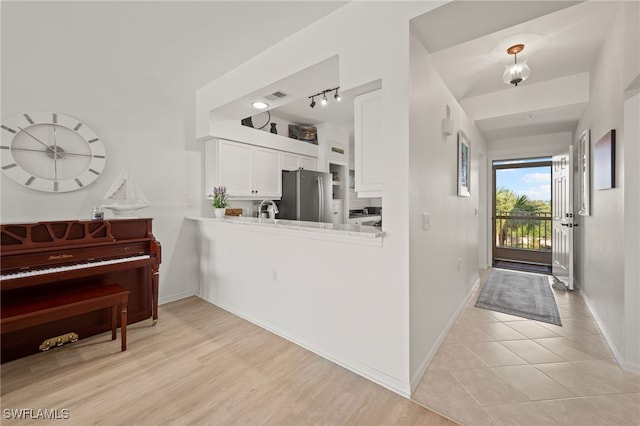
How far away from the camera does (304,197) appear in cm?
450

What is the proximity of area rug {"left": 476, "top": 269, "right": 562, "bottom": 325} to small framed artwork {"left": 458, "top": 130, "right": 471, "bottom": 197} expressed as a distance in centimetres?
138

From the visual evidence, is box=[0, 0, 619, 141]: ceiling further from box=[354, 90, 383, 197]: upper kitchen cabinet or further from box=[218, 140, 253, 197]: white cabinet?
box=[218, 140, 253, 197]: white cabinet

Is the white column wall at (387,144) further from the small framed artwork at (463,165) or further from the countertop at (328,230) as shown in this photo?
the small framed artwork at (463,165)

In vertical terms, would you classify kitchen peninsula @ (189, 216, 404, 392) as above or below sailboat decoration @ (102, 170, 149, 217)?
below

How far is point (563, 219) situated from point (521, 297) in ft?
4.58

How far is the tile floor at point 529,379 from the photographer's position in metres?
1.65

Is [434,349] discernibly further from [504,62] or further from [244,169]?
[244,169]

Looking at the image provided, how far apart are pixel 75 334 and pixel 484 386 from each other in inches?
125

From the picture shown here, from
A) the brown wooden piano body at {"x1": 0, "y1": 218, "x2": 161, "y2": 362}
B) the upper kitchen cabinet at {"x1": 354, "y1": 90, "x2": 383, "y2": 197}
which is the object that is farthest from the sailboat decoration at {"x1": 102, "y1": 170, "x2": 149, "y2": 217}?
the upper kitchen cabinet at {"x1": 354, "y1": 90, "x2": 383, "y2": 197}

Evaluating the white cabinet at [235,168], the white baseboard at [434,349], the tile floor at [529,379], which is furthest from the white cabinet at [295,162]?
the tile floor at [529,379]

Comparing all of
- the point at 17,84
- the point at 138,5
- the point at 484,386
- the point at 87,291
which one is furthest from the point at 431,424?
the point at 17,84

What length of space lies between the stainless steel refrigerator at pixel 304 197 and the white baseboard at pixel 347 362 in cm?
199

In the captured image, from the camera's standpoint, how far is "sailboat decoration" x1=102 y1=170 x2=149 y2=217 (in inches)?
110

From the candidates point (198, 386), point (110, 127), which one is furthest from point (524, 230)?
point (110, 127)
